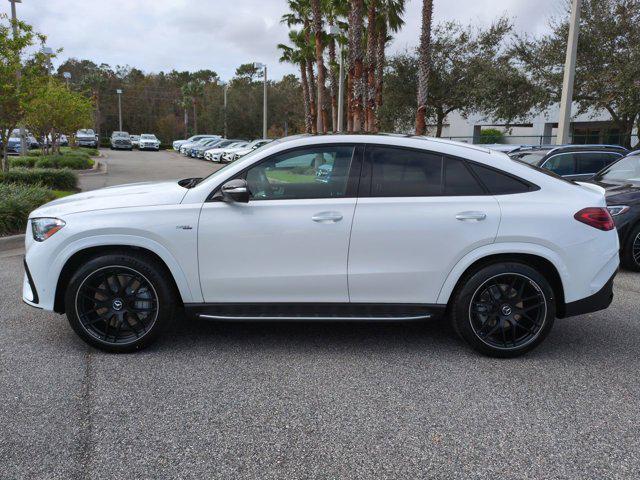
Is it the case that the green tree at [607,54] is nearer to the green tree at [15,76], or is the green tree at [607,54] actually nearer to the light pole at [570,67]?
the light pole at [570,67]

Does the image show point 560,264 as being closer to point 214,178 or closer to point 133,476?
point 214,178

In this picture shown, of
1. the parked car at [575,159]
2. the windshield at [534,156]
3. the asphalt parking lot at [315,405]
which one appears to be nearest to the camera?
the asphalt parking lot at [315,405]

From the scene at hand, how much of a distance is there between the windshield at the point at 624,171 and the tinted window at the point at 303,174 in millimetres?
5703

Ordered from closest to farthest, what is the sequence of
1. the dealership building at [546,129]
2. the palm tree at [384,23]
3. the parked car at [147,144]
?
the palm tree at [384,23]
the dealership building at [546,129]
the parked car at [147,144]

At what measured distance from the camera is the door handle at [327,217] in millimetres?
4012

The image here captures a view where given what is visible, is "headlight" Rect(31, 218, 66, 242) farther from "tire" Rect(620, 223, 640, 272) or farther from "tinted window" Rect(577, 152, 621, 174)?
"tinted window" Rect(577, 152, 621, 174)

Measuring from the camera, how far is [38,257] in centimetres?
410

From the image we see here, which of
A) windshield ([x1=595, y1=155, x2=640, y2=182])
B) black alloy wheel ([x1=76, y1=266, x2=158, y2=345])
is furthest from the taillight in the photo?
windshield ([x1=595, y1=155, x2=640, y2=182])

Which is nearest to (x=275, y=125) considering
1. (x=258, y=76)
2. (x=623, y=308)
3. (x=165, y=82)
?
(x=258, y=76)

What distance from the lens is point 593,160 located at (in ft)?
34.6

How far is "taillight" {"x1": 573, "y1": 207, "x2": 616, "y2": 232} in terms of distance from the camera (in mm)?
4055

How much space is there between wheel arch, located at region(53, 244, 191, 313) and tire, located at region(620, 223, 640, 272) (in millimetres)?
5973

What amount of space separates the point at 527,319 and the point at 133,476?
9.79ft

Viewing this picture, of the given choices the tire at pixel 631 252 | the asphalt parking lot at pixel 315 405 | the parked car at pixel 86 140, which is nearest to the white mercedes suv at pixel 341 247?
the asphalt parking lot at pixel 315 405
